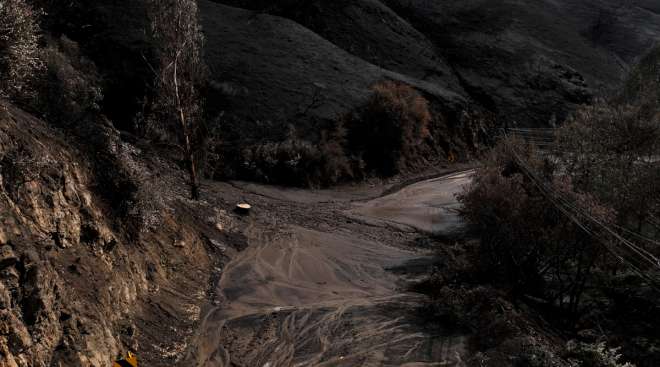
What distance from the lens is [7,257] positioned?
695 centimetres

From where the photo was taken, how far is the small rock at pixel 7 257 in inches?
270

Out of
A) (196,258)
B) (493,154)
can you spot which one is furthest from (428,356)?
(493,154)

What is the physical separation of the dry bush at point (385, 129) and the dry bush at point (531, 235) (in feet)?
45.7

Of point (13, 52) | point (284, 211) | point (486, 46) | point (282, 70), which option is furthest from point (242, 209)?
point (486, 46)

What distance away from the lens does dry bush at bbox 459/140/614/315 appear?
46.6ft

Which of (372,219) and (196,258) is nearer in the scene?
(196,258)

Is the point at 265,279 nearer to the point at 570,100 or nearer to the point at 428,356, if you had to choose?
the point at 428,356

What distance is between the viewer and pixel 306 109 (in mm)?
30312

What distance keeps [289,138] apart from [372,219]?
7.50 m

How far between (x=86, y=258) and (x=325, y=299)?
20.3 feet

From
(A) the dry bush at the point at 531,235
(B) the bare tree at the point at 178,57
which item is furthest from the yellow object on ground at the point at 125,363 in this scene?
(B) the bare tree at the point at 178,57

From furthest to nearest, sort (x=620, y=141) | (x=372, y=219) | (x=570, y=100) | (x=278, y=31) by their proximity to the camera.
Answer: (x=570, y=100), (x=278, y=31), (x=372, y=219), (x=620, y=141)

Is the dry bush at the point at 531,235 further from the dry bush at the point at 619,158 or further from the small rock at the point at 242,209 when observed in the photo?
the small rock at the point at 242,209

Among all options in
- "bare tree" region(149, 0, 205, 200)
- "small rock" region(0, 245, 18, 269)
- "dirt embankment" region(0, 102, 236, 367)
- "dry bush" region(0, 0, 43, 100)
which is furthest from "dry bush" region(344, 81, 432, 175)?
"small rock" region(0, 245, 18, 269)
